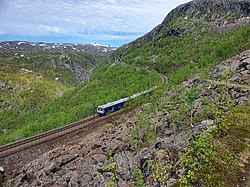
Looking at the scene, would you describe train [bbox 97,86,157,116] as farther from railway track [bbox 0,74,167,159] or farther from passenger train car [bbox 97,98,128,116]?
railway track [bbox 0,74,167,159]

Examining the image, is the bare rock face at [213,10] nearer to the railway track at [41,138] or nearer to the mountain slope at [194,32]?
the mountain slope at [194,32]

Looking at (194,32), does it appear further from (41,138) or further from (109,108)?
(41,138)

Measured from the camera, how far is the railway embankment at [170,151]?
11133mm

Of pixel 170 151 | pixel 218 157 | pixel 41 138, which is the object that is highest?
pixel 218 157

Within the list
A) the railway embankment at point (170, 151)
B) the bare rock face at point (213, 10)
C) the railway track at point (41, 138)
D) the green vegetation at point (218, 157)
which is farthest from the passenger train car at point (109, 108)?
the bare rock face at point (213, 10)

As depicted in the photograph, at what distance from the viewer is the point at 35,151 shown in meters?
36.7

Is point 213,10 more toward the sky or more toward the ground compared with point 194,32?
more toward the sky

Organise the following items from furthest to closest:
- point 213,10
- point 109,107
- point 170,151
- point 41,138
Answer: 1. point 213,10
2. point 109,107
3. point 41,138
4. point 170,151

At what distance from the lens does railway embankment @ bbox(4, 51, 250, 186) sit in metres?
11.1

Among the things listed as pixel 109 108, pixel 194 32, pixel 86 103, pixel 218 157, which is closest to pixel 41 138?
pixel 109 108

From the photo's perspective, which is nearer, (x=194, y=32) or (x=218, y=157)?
(x=218, y=157)

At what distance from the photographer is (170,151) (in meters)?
18.7

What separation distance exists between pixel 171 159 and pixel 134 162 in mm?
5342

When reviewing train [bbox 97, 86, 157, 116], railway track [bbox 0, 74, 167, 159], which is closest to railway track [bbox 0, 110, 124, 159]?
railway track [bbox 0, 74, 167, 159]
